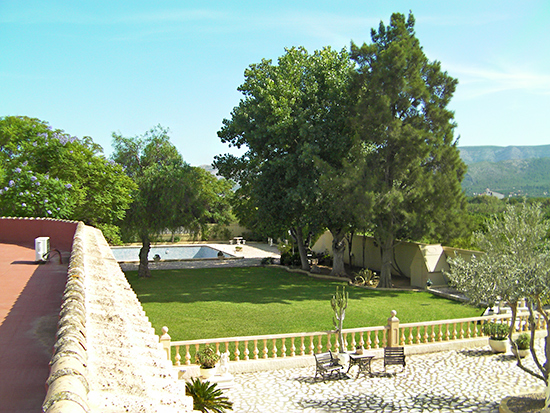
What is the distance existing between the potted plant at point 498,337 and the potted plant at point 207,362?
9008 mm

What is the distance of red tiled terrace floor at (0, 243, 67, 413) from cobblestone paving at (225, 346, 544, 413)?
5260 mm

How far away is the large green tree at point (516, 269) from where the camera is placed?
32.2ft

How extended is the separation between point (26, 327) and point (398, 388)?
9346 millimetres

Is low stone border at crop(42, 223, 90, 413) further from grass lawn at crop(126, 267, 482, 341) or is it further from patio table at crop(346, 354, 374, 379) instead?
grass lawn at crop(126, 267, 482, 341)

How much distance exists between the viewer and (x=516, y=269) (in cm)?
1005

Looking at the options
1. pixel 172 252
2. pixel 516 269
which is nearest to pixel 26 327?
pixel 516 269

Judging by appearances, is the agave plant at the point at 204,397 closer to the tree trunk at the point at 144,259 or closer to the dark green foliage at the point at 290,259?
the tree trunk at the point at 144,259

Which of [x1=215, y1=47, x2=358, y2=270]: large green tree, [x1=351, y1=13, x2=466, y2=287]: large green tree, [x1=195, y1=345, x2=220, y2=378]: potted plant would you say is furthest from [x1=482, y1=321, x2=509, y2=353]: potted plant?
[x1=215, y1=47, x2=358, y2=270]: large green tree

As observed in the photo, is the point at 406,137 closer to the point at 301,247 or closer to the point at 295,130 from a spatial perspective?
the point at 295,130

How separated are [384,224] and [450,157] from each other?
5.21 metres

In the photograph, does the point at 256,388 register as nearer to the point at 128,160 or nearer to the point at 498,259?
the point at 498,259

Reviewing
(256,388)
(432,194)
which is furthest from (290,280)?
(256,388)

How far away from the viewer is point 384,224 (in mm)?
26078

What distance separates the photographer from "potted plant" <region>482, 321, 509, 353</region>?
48.4 ft
